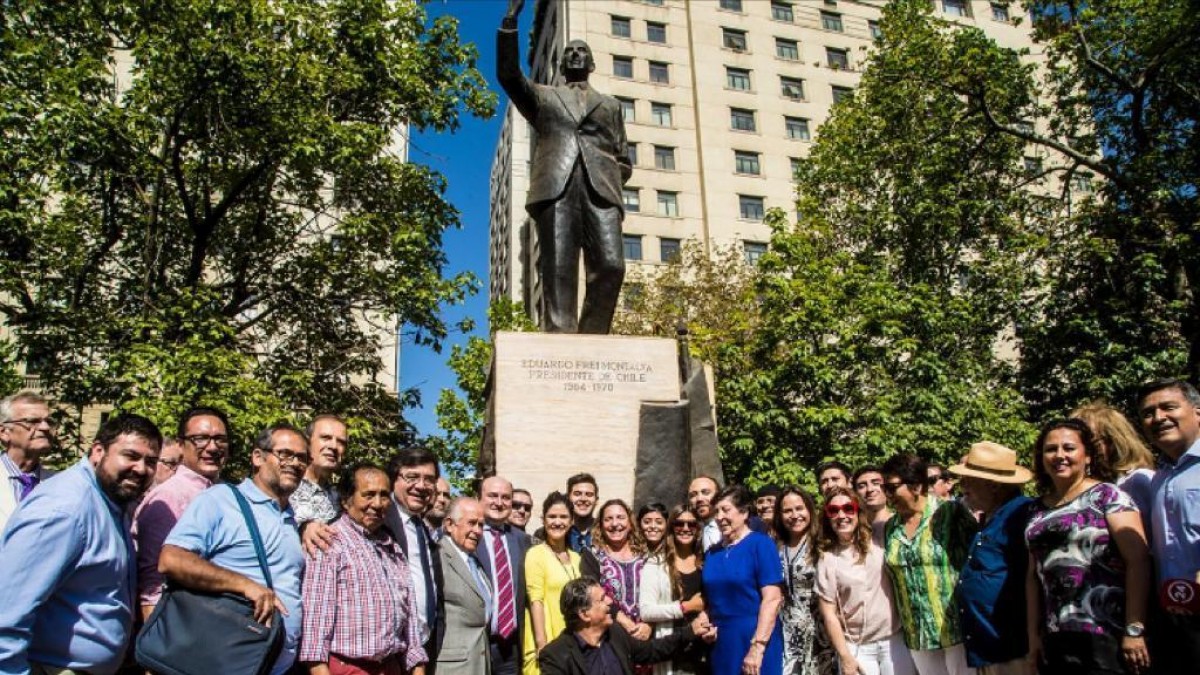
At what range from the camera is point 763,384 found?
685 inches

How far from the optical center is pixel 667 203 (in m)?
37.9

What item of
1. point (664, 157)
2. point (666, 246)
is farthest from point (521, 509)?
point (664, 157)

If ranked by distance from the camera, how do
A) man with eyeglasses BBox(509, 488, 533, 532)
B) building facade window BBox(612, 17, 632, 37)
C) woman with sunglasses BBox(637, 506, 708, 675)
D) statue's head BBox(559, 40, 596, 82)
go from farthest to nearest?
building facade window BBox(612, 17, 632, 37)
statue's head BBox(559, 40, 596, 82)
man with eyeglasses BBox(509, 488, 533, 532)
woman with sunglasses BBox(637, 506, 708, 675)

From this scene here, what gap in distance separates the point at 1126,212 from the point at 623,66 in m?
26.7

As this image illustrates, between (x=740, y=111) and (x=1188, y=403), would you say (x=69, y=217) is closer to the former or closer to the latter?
(x=1188, y=403)

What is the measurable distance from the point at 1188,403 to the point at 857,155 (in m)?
18.9

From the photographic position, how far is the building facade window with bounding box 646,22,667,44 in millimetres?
40156

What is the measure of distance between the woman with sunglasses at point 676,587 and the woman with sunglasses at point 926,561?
109 centimetres

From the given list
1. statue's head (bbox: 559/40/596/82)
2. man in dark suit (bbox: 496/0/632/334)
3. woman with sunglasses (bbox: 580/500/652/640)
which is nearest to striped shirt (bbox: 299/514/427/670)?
woman with sunglasses (bbox: 580/500/652/640)

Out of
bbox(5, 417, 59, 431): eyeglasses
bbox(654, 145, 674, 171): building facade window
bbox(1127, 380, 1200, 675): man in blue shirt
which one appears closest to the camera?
bbox(1127, 380, 1200, 675): man in blue shirt

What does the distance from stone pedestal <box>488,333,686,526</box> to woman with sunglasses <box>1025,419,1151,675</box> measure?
3199mm

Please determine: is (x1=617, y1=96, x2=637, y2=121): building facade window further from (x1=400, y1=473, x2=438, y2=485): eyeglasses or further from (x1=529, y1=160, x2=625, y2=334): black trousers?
(x1=400, y1=473, x2=438, y2=485): eyeglasses

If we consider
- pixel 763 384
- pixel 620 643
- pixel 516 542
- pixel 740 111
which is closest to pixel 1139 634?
pixel 620 643

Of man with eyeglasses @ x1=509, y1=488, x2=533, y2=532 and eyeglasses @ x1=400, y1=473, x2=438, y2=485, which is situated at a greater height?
eyeglasses @ x1=400, y1=473, x2=438, y2=485
